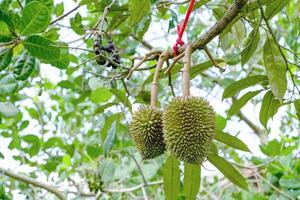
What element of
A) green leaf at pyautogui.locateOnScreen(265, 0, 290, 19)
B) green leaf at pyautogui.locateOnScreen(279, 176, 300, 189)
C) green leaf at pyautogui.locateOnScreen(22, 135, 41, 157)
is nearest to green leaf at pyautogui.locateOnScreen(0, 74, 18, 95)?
green leaf at pyautogui.locateOnScreen(265, 0, 290, 19)

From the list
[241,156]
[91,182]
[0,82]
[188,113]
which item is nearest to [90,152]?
[91,182]

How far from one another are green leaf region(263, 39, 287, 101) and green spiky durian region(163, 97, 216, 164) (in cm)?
22

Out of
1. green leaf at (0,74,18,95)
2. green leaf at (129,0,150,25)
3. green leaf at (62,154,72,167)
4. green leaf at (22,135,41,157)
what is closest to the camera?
green leaf at (129,0,150,25)

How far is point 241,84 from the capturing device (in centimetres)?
126

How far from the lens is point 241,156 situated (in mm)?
3096

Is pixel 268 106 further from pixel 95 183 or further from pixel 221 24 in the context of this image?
pixel 95 183

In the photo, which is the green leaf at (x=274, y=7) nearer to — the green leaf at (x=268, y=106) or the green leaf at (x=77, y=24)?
the green leaf at (x=268, y=106)

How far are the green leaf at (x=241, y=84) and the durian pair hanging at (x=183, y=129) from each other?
300 mm

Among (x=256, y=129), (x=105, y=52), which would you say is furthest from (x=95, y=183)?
(x=256, y=129)

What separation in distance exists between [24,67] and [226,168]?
48cm

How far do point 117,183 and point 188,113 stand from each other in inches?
44.6

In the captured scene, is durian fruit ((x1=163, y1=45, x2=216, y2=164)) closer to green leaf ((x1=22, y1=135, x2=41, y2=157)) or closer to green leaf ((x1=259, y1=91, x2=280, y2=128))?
green leaf ((x1=259, y1=91, x2=280, y2=128))

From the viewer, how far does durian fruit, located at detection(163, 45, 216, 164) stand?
921 mm

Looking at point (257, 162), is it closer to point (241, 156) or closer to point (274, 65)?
point (241, 156)
